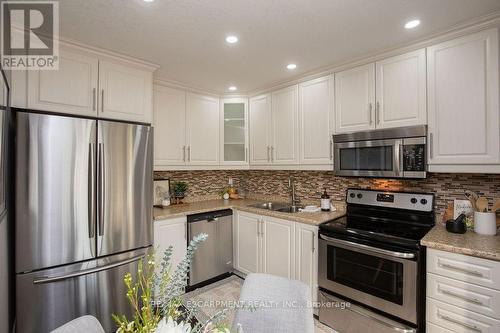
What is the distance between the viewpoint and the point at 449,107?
5.97 feet

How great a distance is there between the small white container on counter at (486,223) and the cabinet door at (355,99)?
1.00 m

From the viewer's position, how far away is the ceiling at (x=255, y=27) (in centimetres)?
153

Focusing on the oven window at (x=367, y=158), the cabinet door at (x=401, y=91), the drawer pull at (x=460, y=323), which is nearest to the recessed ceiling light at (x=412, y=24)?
the cabinet door at (x=401, y=91)

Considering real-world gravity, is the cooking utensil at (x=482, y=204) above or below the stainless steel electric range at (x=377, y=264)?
above

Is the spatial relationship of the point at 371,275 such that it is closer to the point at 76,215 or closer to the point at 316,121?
the point at 316,121

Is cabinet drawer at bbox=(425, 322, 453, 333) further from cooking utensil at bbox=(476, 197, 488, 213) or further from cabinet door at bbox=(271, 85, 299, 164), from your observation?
cabinet door at bbox=(271, 85, 299, 164)

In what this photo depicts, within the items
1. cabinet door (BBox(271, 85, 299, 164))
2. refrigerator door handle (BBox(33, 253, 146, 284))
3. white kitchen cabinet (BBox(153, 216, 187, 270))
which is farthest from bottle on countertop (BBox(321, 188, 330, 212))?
refrigerator door handle (BBox(33, 253, 146, 284))

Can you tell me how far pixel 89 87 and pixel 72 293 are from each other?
1572 mm

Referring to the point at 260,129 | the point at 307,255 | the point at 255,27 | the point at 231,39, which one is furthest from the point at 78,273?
the point at 260,129

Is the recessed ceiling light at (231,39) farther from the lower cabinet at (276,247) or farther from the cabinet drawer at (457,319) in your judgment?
the cabinet drawer at (457,319)

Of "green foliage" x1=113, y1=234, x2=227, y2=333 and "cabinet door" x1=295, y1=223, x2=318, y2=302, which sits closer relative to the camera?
"green foliage" x1=113, y1=234, x2=227, y2=333

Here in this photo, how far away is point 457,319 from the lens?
153 centimetres

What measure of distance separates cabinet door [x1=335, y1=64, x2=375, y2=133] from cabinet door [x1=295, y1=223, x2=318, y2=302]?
101 centimetres

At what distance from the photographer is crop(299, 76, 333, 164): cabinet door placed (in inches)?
98.7
